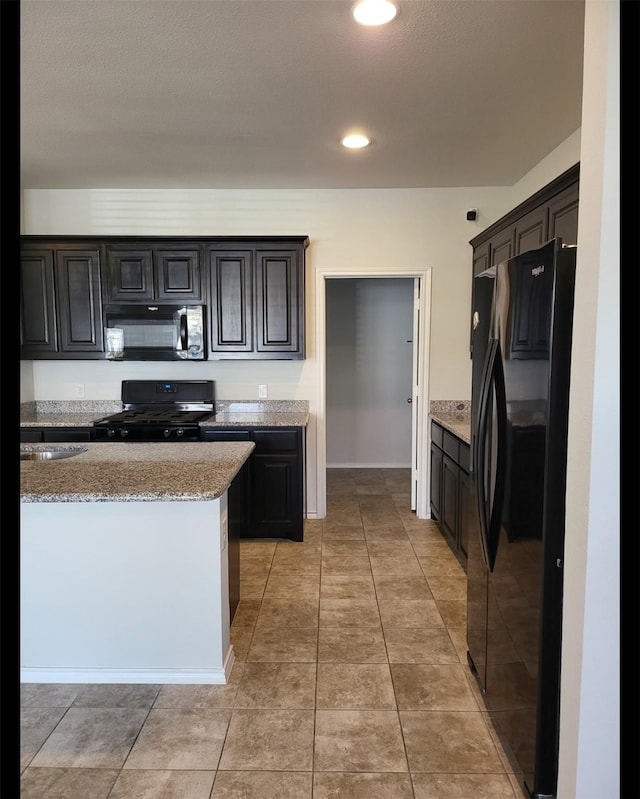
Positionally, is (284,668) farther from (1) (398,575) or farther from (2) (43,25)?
(2) (43,25)

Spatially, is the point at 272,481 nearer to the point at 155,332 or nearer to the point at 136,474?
the point at 155,332

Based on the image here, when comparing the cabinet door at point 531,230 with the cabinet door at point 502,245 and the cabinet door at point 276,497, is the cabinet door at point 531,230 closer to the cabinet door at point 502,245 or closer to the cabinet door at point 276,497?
the cabinet door at point 502,245

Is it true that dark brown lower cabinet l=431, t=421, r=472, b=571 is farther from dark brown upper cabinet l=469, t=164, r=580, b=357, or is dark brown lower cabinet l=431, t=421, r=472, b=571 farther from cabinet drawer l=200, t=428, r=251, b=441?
cabinet drawer l=200, t=428, r=251, b=441

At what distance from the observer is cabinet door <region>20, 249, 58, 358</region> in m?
Result: 4.14

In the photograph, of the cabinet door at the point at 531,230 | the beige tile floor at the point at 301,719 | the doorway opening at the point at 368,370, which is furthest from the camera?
the doorway opening at the point at 368,370

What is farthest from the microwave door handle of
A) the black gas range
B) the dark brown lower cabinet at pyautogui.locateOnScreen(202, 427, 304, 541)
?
the dark brown lower cabinet at pyautogui.locateOnScreen(202, 427, 304, 541)

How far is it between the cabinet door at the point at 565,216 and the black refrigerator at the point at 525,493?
681 mm

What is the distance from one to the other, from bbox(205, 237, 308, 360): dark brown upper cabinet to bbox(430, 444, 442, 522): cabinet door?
1.40m

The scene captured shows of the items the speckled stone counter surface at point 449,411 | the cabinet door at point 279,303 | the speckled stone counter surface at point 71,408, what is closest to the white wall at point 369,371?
the speckled stone counter surface at point 449,411

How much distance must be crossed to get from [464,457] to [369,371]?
3.09 m

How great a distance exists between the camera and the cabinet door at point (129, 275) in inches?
163

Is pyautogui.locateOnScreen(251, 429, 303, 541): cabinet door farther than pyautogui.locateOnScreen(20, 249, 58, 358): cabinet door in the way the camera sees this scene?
No

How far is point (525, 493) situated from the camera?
1.68 m
